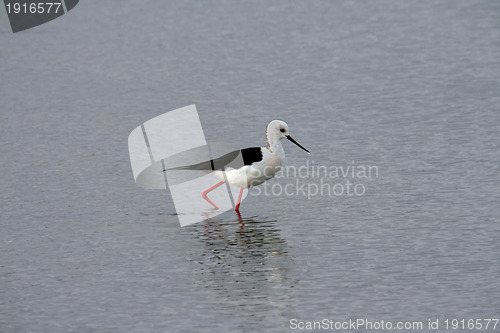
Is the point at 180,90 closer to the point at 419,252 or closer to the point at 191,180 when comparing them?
the point at 191,180

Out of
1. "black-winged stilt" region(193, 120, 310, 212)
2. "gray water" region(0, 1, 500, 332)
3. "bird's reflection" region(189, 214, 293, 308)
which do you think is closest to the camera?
"gray water" region(0, 1, 500, 332)

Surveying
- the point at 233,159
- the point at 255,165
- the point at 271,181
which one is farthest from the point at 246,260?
the point at 271,181

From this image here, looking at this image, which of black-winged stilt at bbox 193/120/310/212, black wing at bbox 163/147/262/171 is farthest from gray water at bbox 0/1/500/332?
black wing at bbox 163/147/262/171

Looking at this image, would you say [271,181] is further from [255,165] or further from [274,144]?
[255,165]

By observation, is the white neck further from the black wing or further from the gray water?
the gray water

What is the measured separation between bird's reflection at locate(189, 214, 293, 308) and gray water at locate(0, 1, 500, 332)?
0.04m

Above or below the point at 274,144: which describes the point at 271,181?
below

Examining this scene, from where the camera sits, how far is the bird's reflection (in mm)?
10680

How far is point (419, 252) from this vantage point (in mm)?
11961

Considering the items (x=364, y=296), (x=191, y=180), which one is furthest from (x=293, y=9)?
(x=364, y=296)

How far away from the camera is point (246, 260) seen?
11.9 metres

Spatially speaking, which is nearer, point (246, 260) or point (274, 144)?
point (246, 260)

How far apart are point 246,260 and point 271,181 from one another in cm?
426

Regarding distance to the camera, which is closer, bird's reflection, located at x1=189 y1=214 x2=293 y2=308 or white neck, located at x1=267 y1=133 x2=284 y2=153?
bird's reflection, located at x1=189 y1=214 x2=293 y2=308
